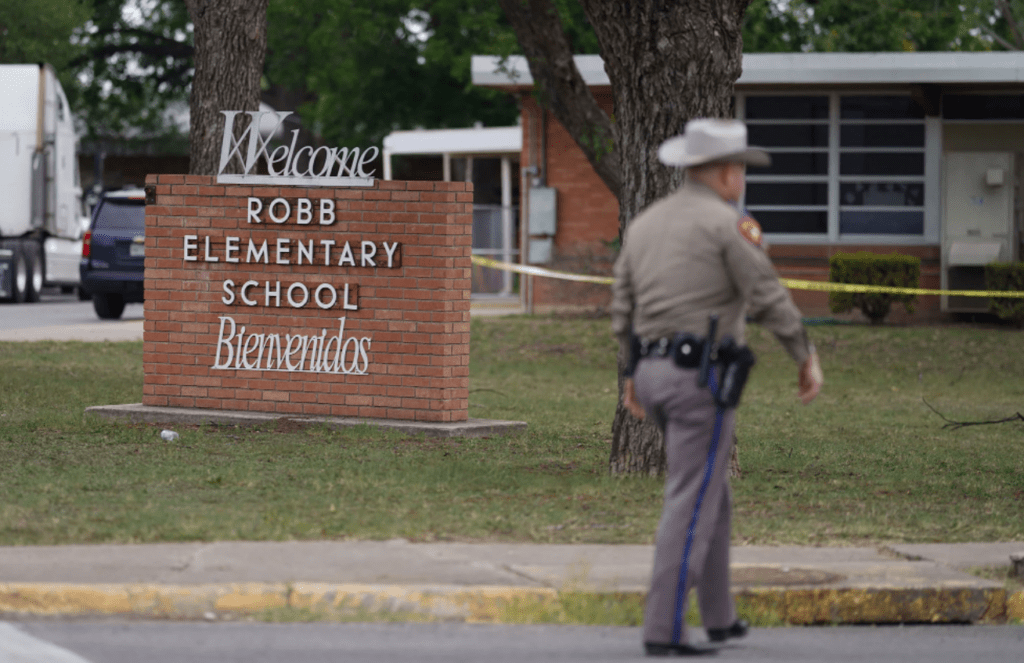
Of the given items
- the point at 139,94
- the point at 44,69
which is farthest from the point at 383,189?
the point at 139,94

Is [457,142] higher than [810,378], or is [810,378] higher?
[457,142]

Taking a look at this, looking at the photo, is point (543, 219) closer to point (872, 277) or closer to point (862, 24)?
point (872, 277)

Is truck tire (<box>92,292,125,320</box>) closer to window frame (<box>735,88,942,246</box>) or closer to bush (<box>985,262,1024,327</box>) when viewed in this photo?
window frame (<box>735,88,942,246</box>)

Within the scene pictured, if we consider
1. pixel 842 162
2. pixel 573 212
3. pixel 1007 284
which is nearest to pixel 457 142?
pixel 573 212

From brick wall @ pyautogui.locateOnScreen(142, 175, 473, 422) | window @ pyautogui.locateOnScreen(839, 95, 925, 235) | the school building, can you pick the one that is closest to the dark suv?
the school building

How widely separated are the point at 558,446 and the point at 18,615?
18.3 feet

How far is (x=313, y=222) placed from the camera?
11.9m

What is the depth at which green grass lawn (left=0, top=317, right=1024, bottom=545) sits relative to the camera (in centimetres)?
820

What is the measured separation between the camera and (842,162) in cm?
2409

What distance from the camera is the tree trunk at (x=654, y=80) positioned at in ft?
30.8

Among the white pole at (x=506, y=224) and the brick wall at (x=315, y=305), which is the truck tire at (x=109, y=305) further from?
the brick wall at (x=315, y=305)

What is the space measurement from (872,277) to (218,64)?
10769 millimetres

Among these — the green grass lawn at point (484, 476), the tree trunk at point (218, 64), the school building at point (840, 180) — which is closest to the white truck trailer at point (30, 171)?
the school building at point (840, 180)

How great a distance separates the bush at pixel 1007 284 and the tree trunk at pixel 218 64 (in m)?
11.8
